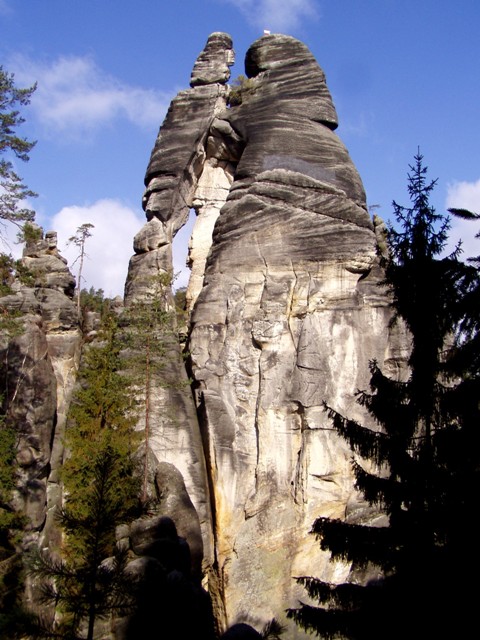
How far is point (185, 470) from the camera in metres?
21.2

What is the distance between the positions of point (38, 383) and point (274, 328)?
7.23 metres

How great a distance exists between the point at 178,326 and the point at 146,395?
4.15 m

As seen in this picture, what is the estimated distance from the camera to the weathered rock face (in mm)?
20031

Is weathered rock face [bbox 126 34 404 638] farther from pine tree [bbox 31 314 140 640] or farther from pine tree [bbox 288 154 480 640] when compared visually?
pine tree [bbox 288 154 480 640]

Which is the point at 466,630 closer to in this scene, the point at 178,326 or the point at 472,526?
the point at 472,526

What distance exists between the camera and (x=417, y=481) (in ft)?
36.2

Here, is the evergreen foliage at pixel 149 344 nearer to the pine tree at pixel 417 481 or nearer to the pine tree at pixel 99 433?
the pine tree at pixel 99 433

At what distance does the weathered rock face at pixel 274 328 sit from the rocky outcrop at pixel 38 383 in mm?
2837

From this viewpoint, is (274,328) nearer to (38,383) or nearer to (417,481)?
(38,383)

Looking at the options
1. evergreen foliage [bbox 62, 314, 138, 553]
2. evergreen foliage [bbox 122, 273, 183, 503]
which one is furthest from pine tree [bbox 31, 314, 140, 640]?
evergreen foliage [bbox 122, 273, 183, 503]

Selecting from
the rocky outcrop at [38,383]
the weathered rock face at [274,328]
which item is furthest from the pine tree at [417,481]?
the rocky outcrop at [38,383]

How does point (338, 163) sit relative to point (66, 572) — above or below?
above

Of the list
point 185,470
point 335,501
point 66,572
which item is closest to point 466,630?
point 66,572

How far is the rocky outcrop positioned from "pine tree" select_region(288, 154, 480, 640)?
11.4m
